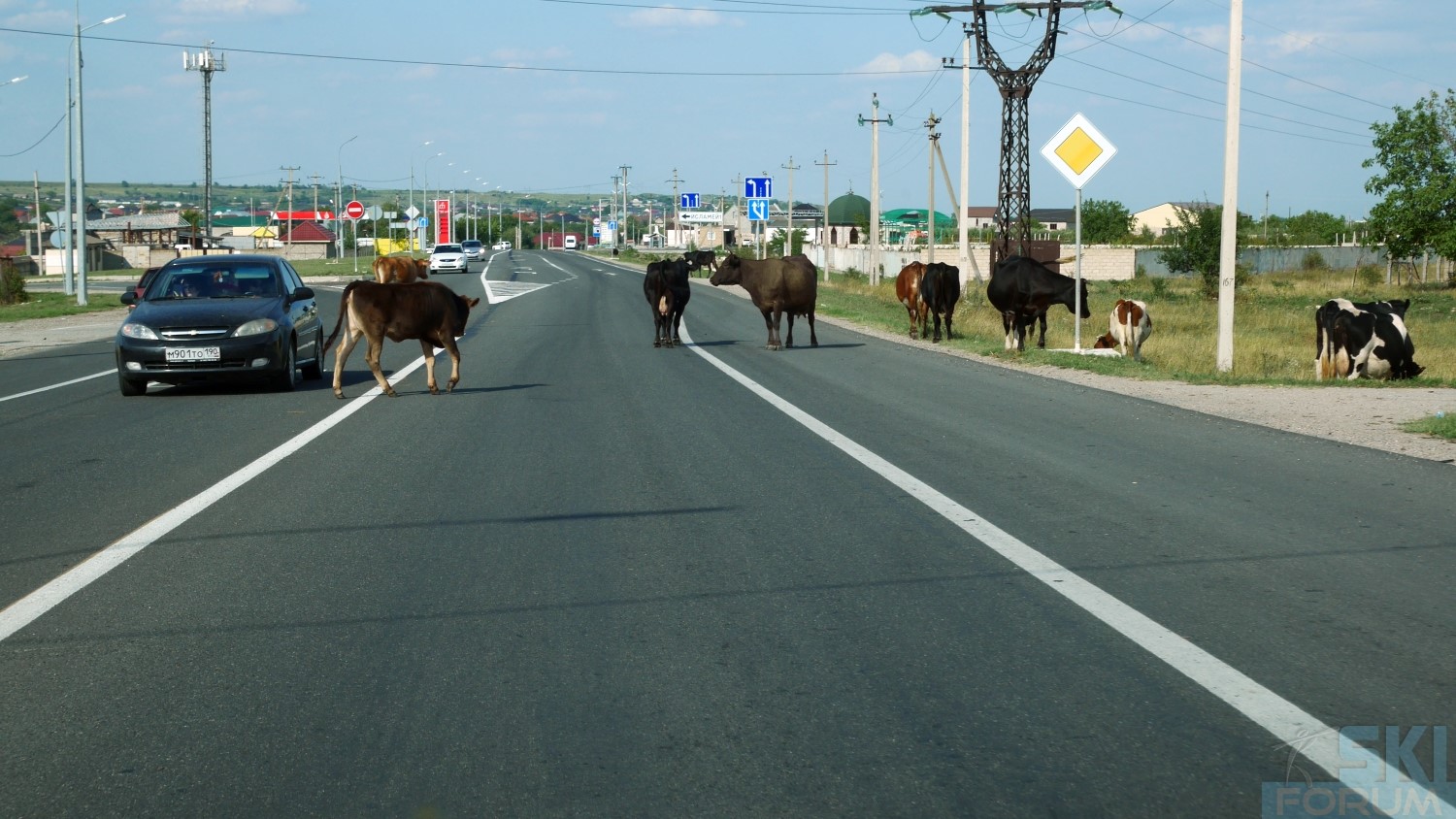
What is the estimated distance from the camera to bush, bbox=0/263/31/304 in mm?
40875

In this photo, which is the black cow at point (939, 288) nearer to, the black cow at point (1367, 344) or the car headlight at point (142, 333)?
the black cow at point (1367, 344)

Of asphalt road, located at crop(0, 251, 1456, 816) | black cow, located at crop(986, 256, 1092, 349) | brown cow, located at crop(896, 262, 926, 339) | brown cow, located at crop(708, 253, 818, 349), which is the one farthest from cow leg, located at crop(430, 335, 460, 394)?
brown cow, located at crop(896, 262, 926, 339)

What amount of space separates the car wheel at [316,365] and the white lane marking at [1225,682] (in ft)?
36.2

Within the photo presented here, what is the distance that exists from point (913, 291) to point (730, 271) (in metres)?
4.94

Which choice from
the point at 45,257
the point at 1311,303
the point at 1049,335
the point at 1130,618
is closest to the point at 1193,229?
the point at 1311,303

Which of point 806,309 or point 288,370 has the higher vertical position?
point 806,309

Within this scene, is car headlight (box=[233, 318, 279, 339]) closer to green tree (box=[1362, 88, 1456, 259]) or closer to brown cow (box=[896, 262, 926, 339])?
brown cow (box=[896, 262, 926, 339])

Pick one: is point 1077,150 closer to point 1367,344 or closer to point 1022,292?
point 1022,292

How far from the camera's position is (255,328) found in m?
16.1

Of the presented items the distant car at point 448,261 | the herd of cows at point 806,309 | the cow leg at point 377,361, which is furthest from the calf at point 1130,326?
the distant car at point 448,261

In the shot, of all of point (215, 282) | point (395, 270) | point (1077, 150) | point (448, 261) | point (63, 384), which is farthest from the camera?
point (448, 261)

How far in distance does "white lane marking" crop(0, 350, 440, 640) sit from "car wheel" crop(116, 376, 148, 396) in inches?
182

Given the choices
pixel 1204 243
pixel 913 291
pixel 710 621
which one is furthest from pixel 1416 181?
pixel 710 621

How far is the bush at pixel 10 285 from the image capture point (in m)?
40.9
